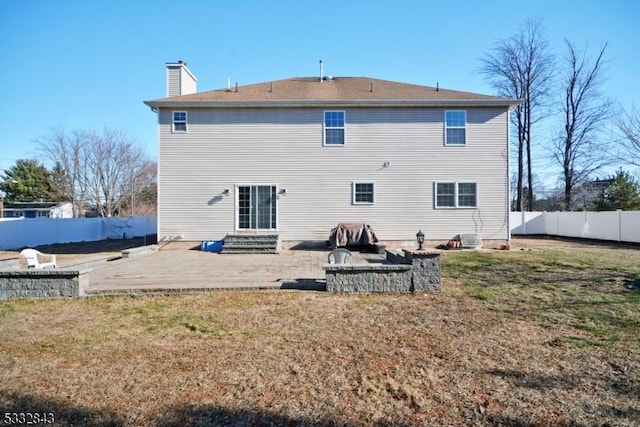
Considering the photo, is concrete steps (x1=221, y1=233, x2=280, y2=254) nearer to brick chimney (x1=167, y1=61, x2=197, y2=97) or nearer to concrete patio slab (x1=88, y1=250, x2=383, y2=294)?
concrete patio slab (x1=88, y1=250, x2=383, y2=294)

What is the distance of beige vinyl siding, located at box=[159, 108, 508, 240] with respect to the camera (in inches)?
571

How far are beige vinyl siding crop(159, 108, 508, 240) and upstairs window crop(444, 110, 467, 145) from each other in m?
0.21

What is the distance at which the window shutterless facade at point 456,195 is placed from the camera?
14.6 m

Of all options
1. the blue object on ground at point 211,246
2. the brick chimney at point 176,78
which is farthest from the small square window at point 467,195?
the brick chimney at point 176,78

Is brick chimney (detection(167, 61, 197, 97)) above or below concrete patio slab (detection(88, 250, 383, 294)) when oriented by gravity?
above

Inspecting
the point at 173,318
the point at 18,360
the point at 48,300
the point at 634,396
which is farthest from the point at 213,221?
the point at 634,396

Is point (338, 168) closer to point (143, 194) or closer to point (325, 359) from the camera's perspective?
point (325, 359)

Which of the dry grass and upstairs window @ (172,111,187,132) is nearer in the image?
the dry grass

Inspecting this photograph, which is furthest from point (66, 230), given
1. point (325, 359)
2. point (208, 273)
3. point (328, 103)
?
point (325, 359)

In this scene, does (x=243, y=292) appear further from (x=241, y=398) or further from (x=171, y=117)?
(x=171, y=117)

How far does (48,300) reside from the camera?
20.0ft

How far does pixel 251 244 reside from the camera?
1348 cm

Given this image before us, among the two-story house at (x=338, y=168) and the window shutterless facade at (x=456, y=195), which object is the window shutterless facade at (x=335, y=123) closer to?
the two-story house at (x=338, y=168)

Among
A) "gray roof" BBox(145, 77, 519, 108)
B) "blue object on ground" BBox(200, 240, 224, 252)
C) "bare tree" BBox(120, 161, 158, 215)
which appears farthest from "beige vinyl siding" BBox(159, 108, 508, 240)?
"bare tree" BBox(120, 161, 158, 215)
